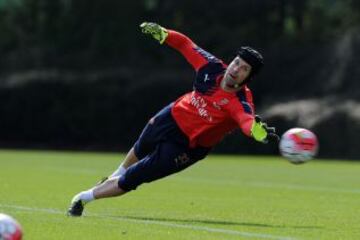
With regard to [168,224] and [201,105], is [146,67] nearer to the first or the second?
[201,105]

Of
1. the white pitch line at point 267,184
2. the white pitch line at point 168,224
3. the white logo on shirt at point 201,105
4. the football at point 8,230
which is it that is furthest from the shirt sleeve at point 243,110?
the white pitch line at point 267,184

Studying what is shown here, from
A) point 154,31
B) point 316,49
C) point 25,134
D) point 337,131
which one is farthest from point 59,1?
point 154,31

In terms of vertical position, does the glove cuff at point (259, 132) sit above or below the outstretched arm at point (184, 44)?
below

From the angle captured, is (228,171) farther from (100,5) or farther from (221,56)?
(100,5)

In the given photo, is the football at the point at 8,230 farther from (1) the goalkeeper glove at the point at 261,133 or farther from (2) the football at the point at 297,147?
(2) the football at the point at 297,147

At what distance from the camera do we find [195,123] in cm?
1303

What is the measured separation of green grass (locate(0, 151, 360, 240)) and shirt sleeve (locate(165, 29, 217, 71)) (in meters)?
1.99

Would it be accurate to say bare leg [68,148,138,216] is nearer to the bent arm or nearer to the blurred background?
the bent arm

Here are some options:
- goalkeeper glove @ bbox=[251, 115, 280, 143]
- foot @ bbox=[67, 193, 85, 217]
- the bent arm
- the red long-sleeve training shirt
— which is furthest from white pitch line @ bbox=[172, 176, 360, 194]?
goalkeeper glove @ bbox=[251, 115, 280, 143]

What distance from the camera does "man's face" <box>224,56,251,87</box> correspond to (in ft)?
41.2

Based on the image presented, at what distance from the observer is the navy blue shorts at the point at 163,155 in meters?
13.0

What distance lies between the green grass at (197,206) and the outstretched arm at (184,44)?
2.02 meters

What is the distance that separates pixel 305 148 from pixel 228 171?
1474 centimetres

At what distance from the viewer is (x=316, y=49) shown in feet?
155
